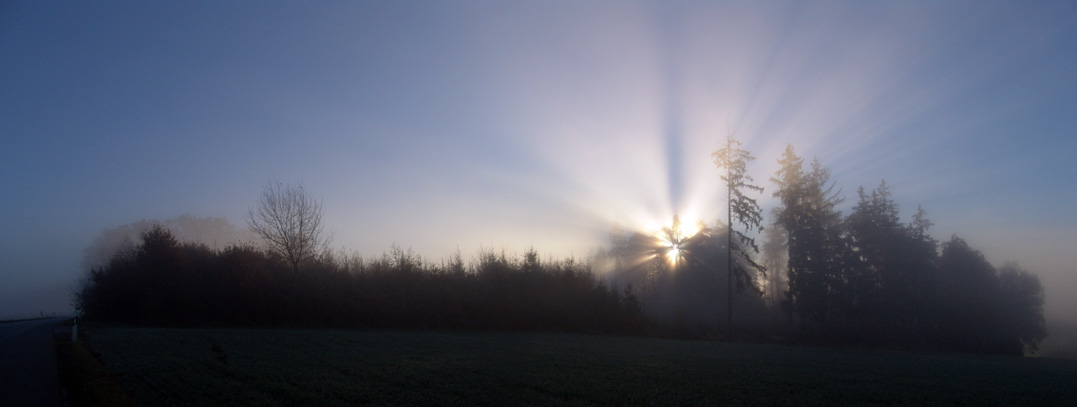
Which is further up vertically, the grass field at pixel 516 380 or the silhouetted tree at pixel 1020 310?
the grass field at pixel 516 380

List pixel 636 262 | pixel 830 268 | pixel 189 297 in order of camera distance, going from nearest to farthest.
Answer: pixel 189 297 < pixel 830 268 < pixel 636 262

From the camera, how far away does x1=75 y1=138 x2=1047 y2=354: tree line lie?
110 feet

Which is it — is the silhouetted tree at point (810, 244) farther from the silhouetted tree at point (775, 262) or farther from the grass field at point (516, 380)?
the grass field at point (516, 380)

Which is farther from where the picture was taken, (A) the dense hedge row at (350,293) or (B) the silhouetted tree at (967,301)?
(B) the silhouetted tree at (967,301)

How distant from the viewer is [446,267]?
3959 cm

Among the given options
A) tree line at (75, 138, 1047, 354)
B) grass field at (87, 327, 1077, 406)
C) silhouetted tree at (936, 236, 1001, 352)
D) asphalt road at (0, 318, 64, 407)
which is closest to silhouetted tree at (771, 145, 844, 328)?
tree line at (75, 138, 1047, 354)

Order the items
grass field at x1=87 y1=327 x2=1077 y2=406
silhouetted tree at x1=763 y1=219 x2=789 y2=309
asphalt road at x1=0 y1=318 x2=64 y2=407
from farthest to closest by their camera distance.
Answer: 1. silhouetted tree at x1=763 y1=219 x2=789 y2=309
2. asphalt road at x1=0 y1=318 x2=64 y2=407
3. grass field at x1=87 y1=327 x2=1077 y2=406

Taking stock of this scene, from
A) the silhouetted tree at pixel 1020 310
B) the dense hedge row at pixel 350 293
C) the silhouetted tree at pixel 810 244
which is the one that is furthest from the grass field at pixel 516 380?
the silhouetted tree at pixel 1020 310

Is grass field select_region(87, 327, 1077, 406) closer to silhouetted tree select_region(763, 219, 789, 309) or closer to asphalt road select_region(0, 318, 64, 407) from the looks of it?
asphalt road select_region(0, 318, 64, 407)

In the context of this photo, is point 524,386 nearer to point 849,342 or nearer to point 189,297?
point 189,297

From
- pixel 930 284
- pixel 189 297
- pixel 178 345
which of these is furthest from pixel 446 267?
pixel 930 284

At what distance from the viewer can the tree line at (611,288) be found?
33438 millimetres

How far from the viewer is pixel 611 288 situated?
39406mm

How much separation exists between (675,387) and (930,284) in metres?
44.5
